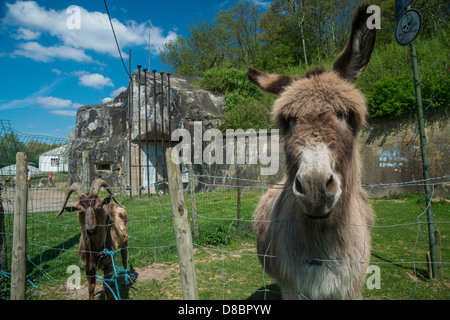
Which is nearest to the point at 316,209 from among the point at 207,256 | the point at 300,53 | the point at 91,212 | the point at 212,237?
the point at 91,212

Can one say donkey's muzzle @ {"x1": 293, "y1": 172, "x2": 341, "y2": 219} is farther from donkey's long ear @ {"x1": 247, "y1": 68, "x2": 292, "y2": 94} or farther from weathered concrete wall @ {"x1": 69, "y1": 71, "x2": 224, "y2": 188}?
weathered concrete wall @ {"x1": 69, "y1": 71, "x2": 224, "y2": 188}

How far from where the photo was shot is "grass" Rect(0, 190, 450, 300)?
4078 mm

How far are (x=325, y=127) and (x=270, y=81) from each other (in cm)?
100

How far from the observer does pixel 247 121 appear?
15.9 m

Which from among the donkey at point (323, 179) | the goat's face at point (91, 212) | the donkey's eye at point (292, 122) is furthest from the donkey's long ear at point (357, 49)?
the goat's face at point (91, 212)

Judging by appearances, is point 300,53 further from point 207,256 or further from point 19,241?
point 19,241

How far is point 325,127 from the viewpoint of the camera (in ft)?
5.57

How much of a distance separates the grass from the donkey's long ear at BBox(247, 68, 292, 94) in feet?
4.48

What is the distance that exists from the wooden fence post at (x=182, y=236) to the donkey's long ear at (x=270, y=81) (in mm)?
1183

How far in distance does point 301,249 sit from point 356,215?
63 centimetres

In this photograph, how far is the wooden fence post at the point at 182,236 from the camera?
6.63ft

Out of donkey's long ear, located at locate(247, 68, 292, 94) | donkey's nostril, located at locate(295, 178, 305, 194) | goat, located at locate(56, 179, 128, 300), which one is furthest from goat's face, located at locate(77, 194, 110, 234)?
donkey's nostril, located at locate(295, 178, 305, 194)
